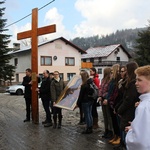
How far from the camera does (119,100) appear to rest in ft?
19.4

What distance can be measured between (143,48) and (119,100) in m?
26.2

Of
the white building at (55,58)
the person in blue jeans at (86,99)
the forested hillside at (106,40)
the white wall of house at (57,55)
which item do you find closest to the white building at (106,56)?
the white building at (55,58)

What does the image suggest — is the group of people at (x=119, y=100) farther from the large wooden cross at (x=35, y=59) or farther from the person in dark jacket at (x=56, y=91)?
the large wooden cross at (x=35, y=59)

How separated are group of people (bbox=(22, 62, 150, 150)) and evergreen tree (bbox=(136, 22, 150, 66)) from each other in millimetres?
23143

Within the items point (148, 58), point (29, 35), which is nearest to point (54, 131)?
point (29, 35)

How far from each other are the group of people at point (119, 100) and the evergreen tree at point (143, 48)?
2314cm

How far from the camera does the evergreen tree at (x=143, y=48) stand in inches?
1194

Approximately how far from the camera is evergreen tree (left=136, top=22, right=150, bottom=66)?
30.3 metres

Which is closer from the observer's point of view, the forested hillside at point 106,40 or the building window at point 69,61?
the building window at point 69,61

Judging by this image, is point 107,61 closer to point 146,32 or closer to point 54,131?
point 146,32

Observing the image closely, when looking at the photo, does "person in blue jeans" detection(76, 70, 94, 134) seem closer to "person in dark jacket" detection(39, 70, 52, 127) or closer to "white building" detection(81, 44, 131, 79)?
"person in dark jacket" detection(39, 70, 52, 127)

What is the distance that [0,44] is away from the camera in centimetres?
3212

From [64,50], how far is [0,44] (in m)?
13.3

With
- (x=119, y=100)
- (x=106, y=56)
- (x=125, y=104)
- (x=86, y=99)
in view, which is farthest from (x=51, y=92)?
(x=106, y=56)
